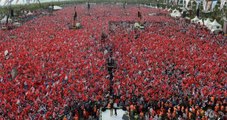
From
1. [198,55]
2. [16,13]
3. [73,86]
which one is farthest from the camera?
[16,13]

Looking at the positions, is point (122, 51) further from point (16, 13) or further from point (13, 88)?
point (16, 13)

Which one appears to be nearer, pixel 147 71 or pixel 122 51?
pixel 147 71

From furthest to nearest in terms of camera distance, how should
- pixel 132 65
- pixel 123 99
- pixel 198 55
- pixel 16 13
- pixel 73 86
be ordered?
pixel 16 13
pixel 198 55
pixel 132 65
pixel 73 86
pixel 123 99

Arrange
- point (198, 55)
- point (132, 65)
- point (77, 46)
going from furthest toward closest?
point (77, 46) < point (198, 55) < point (132, 65)

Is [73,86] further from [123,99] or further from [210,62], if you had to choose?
[210,62]

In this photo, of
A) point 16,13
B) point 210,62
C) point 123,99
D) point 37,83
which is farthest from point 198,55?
point 16,13

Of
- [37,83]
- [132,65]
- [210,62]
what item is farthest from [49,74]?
[210,62]
